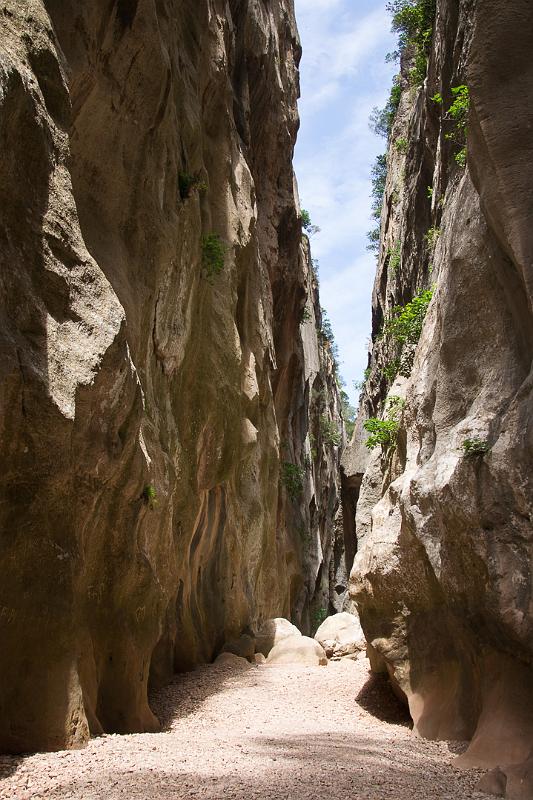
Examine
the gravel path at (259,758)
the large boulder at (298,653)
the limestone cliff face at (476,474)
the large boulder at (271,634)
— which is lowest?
the gravel path at (259,758)

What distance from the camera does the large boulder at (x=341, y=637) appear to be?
1709cm


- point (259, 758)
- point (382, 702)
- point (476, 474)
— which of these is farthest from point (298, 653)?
point (476, 474)

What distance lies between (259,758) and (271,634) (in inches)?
438

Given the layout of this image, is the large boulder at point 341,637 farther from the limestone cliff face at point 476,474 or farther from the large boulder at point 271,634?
the limestone cliff face at point 476,474

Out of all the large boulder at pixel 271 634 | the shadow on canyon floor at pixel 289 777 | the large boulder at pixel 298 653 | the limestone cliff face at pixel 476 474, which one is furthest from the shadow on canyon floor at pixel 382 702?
the large boulder at pixel 271 634

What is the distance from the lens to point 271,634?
17.5 m

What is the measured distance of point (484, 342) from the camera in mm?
8578

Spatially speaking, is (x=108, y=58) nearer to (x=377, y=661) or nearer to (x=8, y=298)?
(x=8, y=298)

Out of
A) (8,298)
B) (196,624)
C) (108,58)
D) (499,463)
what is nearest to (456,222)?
(499,463)

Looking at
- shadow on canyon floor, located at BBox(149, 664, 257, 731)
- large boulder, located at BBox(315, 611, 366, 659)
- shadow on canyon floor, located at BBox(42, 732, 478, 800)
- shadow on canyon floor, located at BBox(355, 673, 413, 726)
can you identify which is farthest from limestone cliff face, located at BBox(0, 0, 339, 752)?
shadow on canyon floor, located at BBox(355, 673, 413, 726)

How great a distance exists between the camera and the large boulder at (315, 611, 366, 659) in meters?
17.1

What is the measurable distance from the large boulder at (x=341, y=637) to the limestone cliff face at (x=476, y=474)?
22.9 ft

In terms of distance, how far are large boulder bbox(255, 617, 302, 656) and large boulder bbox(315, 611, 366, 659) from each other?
942mm

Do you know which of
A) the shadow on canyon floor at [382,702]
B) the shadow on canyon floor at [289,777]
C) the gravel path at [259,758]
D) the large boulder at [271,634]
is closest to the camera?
the shadow on canyon floor at [289,777]
